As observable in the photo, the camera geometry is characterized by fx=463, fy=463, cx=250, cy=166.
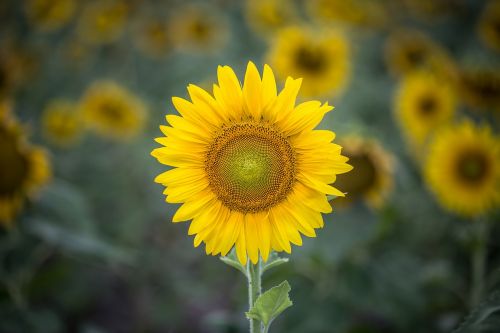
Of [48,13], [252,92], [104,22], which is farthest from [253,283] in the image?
[48,13]

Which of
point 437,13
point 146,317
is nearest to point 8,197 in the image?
point 146,317

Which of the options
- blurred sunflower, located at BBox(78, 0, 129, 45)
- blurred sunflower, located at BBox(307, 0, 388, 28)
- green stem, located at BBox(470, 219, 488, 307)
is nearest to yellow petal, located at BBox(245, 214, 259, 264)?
green stem, located at BBox(470, 219, 488, 307)

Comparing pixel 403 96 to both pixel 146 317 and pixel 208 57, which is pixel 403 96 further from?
pixel 146 317

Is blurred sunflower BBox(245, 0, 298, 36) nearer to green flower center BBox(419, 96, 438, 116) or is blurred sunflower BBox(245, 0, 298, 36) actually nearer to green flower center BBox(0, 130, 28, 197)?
green flower center BBox(419, 96, 438, 116)

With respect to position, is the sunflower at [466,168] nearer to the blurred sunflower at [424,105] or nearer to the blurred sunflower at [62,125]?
the blurred sunflower at [424,105]

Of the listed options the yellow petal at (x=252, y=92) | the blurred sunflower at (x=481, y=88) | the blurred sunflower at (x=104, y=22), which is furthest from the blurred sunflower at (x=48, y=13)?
the yellow petal at (x=252, y=92)
